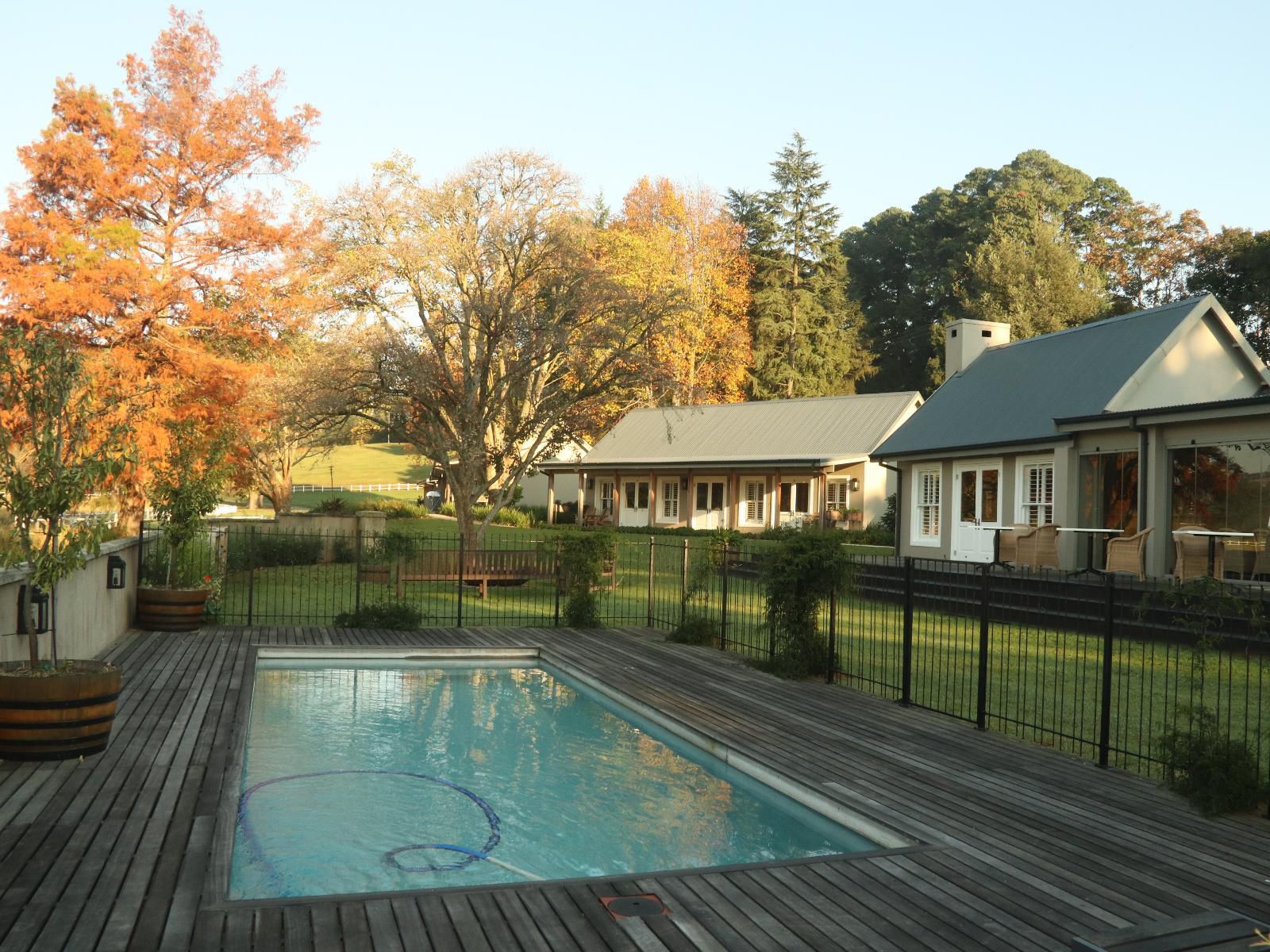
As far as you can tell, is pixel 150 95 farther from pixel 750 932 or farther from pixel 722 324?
pixel 722 324

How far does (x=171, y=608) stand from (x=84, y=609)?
334 cm

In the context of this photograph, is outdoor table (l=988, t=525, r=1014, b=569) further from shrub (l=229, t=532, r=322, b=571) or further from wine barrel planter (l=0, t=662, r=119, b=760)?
wine barrel planter (l=0, t=662, r=119, b=760)

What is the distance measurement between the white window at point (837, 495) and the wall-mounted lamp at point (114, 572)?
26.1m

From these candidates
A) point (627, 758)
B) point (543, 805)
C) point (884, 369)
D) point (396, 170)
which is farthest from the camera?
point (884, 369)

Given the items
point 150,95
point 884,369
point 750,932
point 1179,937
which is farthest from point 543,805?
point 884,369

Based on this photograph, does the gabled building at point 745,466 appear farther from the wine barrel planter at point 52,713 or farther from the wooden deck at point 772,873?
the wine barrel planter at point 52,713

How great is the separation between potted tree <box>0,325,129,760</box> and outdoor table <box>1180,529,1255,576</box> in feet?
44.8

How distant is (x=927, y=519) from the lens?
23.6 m

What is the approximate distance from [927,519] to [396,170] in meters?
13.8

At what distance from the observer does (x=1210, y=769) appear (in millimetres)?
6520

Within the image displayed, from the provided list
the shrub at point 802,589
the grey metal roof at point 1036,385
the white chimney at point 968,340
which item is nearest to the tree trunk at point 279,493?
the grey metal roof at point 1036,385

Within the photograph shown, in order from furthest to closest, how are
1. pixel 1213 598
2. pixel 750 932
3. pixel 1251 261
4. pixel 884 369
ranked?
pixel 884 369 < pixel 1251 261 < pixel 1213 598 < pixel 750 932

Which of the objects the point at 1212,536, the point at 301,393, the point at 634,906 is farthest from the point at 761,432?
the point at 634,906

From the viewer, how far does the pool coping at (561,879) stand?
473 centimetres
